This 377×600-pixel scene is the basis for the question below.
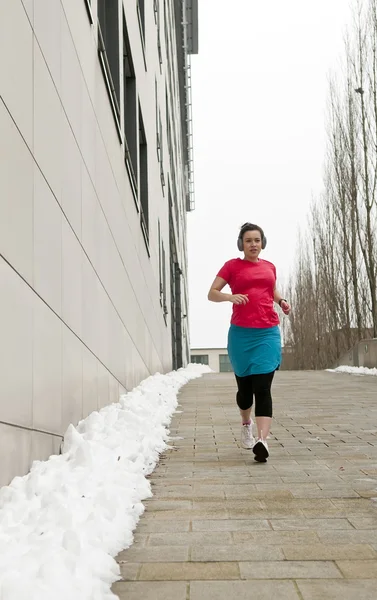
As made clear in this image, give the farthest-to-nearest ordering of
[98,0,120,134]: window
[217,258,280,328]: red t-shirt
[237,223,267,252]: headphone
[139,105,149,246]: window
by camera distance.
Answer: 1. [139,105,149,246]: window
2. [98,0,120,134]: window
3. [237,223,267,252]: headphone
4. [217,258,280,328]: red t-shirt

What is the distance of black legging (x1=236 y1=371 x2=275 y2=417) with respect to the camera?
18.4 feet

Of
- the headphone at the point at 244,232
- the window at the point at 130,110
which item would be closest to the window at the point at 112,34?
the window at the point at 130,110

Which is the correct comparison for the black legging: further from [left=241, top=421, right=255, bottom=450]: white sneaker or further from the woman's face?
the woman's face

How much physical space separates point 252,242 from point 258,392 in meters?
1.17

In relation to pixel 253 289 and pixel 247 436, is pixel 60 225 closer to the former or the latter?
pixel 253 289

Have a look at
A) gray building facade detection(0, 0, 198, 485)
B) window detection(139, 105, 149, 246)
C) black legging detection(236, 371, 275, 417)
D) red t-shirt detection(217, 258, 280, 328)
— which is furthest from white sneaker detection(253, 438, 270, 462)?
window detection(139, 105, 149, 246)

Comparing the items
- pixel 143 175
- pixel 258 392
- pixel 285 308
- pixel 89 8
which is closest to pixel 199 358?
pixel 143 175

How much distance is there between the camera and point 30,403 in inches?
158

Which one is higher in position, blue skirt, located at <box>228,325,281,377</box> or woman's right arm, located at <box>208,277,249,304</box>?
woman's right arm, located at <box>208,277,249,304</box>

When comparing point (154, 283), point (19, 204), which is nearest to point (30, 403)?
point (19, 204)

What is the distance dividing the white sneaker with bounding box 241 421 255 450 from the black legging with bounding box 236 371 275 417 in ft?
0.57

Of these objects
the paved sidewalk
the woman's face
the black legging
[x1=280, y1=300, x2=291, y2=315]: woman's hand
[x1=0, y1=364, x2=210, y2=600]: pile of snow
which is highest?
the woman's face

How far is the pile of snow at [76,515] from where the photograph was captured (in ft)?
8.35

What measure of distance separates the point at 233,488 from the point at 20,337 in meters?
1.69
